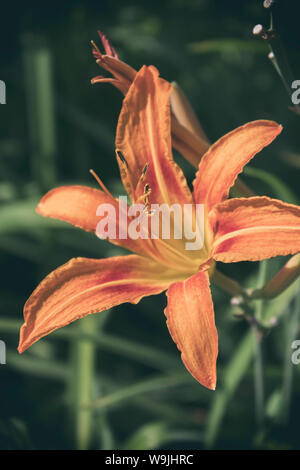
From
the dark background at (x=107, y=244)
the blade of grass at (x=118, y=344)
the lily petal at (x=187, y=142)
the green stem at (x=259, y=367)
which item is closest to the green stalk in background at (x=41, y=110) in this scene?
the dark background at (x=107, y=244)

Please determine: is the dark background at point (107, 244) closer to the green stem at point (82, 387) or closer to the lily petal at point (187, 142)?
the green stem at point (82, 387)

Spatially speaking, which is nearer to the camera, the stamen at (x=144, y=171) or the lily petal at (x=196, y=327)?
the lily petal at (x=196, y=327)

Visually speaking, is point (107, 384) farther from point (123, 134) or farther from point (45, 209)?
point (123, 134)

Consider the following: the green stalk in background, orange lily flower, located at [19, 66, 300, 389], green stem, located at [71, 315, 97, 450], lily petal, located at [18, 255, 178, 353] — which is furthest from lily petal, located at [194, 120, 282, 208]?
the green stalk in background

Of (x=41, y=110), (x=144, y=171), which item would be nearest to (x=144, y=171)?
(x=144, y=171)

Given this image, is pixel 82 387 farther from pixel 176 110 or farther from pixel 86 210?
pixel 176 110
